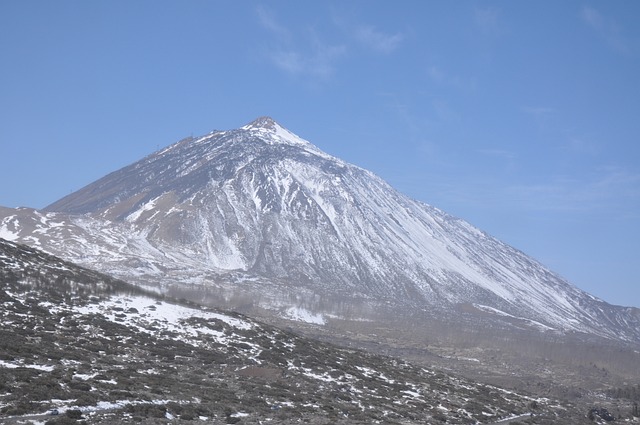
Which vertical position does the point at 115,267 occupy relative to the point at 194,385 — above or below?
above

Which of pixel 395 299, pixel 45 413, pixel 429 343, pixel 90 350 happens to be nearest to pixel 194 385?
pixel 90 350

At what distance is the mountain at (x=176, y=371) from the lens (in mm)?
24609

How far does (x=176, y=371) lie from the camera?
33500mm

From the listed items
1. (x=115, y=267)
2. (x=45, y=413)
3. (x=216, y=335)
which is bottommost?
(x=45, y=413)

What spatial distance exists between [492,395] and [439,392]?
6.49 meters

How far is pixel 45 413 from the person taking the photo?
69.8 feet

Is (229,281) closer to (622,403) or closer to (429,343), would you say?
(429,343)

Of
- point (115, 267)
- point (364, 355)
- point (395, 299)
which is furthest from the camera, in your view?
point (395, 299)

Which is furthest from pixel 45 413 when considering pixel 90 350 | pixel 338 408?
pixel 338 408

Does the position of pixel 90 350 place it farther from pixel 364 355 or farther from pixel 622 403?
pixel 622 403

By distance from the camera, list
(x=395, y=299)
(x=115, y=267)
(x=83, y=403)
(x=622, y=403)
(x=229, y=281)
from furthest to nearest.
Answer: (x=395, y=299), (x=229, y=281), (x=115, y=267), (x=622, y=403), (x=83, y=403)

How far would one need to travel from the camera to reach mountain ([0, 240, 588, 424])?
24.6 meters

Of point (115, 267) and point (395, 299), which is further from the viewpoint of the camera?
point (395, 299)

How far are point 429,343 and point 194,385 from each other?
85870mm
